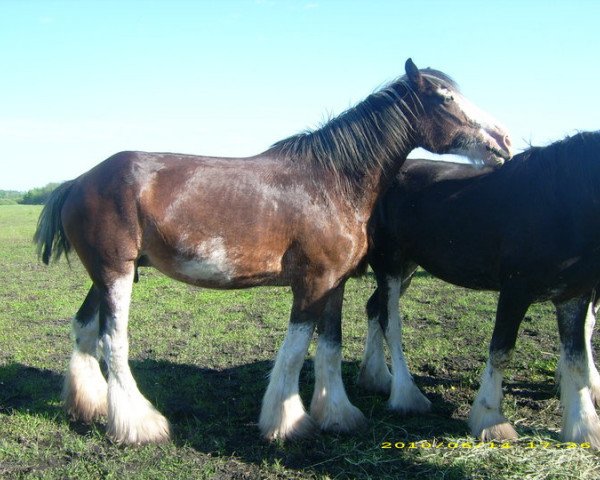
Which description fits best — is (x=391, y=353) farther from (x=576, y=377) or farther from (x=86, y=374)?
(x=86, y=374)

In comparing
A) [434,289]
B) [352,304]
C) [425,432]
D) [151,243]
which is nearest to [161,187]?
[151,243]

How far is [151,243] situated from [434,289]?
23.8 ft

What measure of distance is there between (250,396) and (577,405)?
108 inches

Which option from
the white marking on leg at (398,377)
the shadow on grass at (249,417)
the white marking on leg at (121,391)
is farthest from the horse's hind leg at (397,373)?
the white marking on leg at (121,391)

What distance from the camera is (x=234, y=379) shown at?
19.3 feet

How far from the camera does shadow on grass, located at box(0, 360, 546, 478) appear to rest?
4035 mm

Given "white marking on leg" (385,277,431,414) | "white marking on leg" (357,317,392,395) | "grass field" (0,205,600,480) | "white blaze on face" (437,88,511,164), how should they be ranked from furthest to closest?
"white marking on leg" (357,317,392,395) → "white marking on leg" (385,277,431,414) → "white blaze on face" (437,88,511,164) → "grass field" (0,205,600,480)

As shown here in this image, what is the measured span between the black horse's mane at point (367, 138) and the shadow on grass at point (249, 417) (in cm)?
206

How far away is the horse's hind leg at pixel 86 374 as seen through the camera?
4.75 metres

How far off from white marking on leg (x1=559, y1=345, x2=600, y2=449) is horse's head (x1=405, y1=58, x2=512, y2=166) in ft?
5.49

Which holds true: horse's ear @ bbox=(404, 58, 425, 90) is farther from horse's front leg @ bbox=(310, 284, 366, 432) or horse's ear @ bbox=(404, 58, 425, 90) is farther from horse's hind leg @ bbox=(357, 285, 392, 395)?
horse's hind leg @ bbox=(357, 285, 392, 395)

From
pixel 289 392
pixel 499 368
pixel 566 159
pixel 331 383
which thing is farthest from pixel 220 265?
pixel 566 159

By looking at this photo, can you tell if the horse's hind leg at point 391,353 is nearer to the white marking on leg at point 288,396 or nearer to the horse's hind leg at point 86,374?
the white marking on leg at point 288,396

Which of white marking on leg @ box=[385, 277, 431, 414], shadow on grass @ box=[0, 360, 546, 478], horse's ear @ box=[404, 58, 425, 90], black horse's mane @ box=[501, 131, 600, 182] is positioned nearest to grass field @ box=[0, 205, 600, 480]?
shadow on grass @ box=[0, 360, 546, 478]
